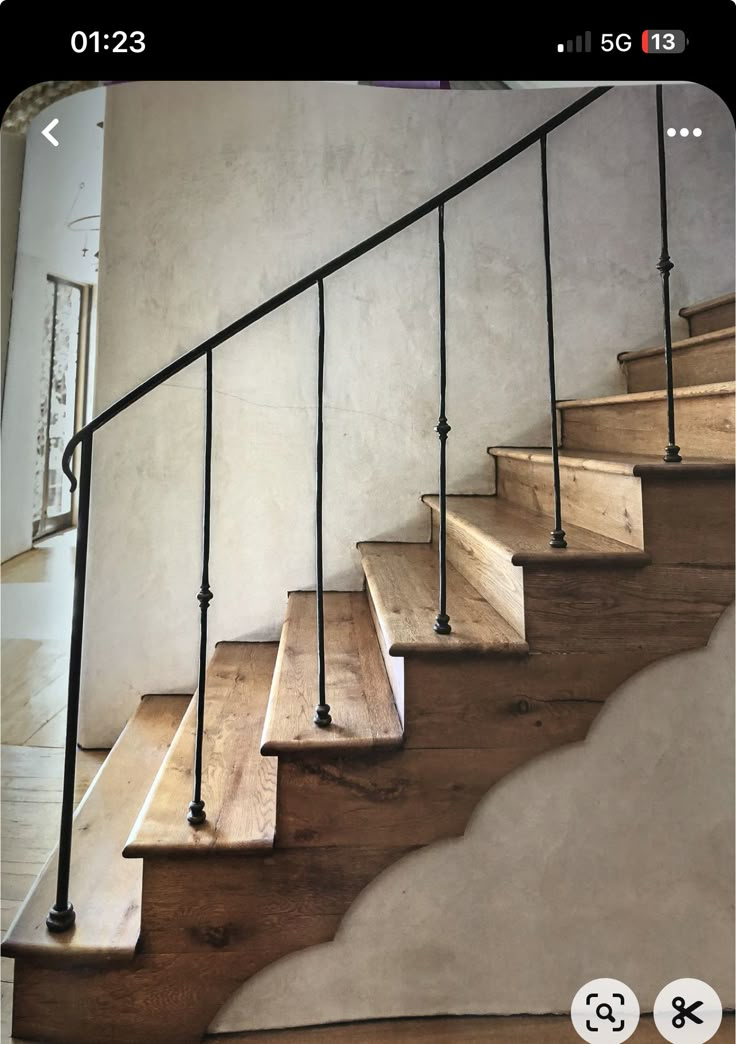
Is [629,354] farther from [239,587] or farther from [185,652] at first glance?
[185,652]

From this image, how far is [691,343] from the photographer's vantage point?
4.80ft

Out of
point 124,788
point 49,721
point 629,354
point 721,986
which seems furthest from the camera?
point 629,354

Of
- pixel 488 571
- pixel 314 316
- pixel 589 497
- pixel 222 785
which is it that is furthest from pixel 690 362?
pixel 222 785

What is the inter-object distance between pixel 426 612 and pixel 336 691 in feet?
0.76

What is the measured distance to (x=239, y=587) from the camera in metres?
1.88

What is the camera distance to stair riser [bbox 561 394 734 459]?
109 cm

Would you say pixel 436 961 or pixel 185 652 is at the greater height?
pixel 185 652

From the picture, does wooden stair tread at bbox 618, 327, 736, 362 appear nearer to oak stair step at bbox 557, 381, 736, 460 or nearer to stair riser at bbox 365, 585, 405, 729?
oak stair step at bbox 557, 381, 736, 460

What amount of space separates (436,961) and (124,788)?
0.83 m

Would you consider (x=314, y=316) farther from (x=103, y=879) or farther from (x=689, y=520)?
(x=103, y=879)

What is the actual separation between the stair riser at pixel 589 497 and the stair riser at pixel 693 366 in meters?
0.43

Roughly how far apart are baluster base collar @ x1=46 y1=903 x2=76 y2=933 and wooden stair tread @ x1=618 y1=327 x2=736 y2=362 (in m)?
1.70
